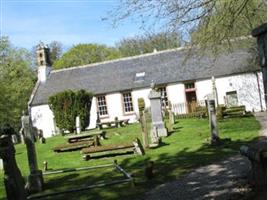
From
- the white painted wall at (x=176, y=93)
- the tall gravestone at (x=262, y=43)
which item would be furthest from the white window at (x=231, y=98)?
the tall gravestone at (x=262, y=43)

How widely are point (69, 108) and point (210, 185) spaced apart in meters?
26.4

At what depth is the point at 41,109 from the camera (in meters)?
45.0

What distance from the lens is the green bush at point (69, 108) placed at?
3466 cm

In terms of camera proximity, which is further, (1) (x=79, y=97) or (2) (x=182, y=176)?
(1) (x=79, y=97)

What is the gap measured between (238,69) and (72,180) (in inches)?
1113

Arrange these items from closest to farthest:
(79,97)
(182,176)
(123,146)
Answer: (182,176) < (123,146) < (79,97)

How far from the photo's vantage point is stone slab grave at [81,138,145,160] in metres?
15.7

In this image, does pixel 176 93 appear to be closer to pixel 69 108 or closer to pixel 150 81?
pixel 150 81

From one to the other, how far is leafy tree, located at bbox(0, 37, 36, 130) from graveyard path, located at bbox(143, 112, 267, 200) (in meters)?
42.6

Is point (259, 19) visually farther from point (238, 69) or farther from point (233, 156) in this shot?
→ point (238, 69)

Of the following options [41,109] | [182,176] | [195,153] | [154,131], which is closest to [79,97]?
[41,109]

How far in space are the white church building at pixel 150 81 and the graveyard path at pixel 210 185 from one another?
2597 cm

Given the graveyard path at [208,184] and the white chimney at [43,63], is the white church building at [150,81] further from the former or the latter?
the graveyard path at [208,184]

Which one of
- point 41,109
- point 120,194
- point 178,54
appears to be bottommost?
point 120,194
